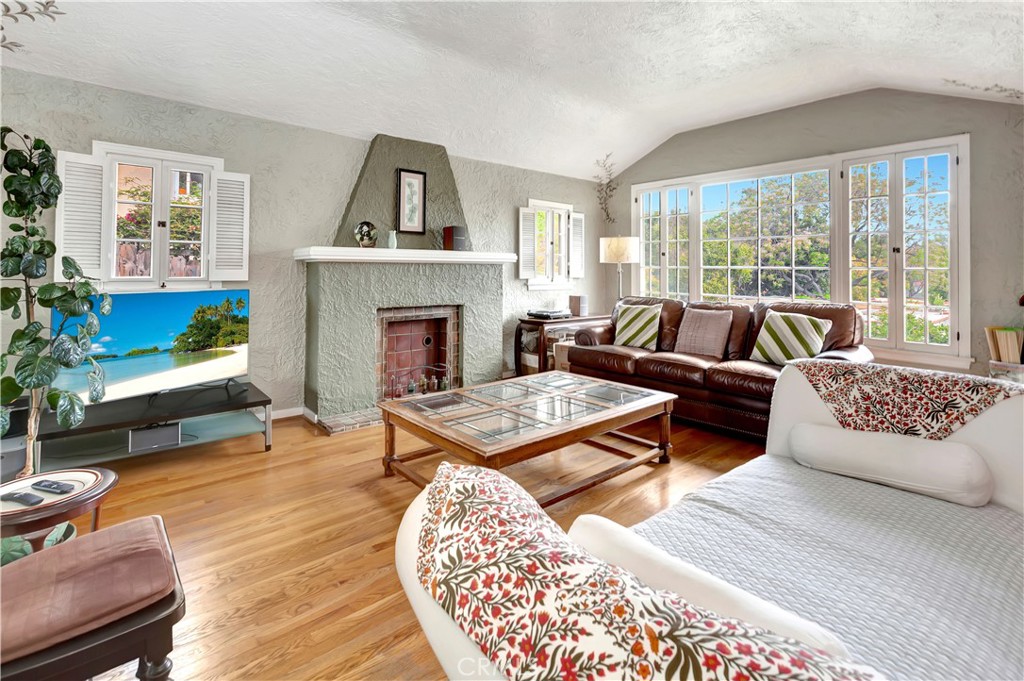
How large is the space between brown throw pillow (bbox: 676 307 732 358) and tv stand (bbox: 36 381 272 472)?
3.31 meters

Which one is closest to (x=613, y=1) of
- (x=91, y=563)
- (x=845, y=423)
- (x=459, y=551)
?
(x=845, y=423)

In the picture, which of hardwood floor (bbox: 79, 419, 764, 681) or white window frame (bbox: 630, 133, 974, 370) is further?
white window frame (bbox: 630, 133, 974, 370)

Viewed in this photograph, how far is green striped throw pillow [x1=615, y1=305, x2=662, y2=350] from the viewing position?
4376 mm

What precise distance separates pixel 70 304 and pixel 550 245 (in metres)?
4.59

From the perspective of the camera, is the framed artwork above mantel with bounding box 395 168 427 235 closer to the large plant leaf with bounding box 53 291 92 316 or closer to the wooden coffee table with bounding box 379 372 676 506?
the wooden coffee table with bounding box 379 372 676 506

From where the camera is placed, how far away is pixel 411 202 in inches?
177

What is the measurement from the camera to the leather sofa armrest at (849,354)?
10.7 feet

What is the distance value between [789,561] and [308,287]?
383 cm

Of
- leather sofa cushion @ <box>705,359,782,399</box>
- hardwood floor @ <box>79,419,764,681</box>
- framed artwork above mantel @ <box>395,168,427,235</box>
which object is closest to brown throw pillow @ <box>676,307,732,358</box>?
leather sofa cushion @ <box>705,359,782,399</box>

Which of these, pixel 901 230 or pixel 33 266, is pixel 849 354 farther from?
pixel 33 266

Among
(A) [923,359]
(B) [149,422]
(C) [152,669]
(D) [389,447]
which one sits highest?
(A) [923,359]

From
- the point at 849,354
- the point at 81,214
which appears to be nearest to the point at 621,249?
the point at 849,354

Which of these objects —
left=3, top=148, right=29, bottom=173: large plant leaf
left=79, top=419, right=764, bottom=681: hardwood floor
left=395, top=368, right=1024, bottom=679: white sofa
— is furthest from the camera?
left=3, top=148, right=29, bottom=173: large plant leaf

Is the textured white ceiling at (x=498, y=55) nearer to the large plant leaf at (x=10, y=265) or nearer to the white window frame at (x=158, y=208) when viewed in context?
the white window frame at (x=158, y=208)
